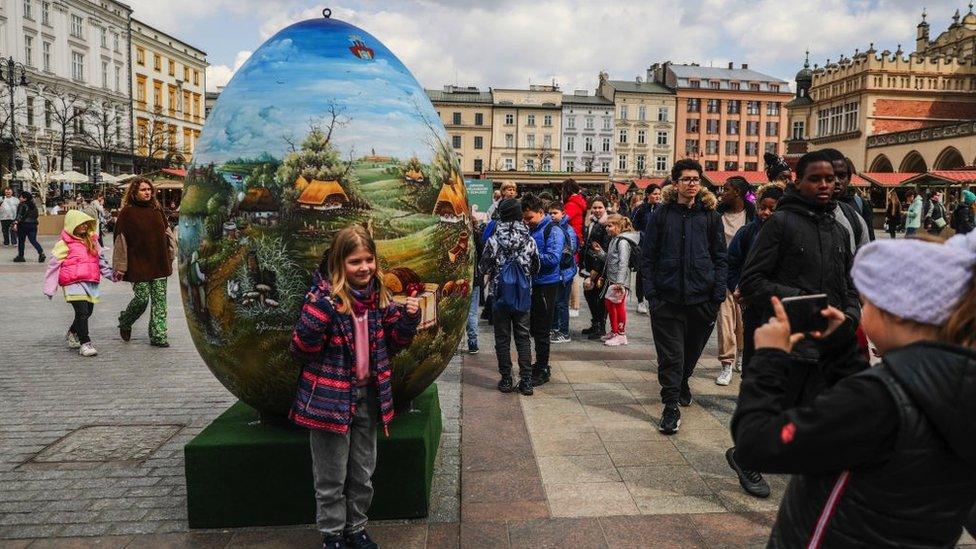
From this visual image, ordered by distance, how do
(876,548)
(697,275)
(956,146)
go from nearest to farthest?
(876,548) < (697,275) < (956,146)

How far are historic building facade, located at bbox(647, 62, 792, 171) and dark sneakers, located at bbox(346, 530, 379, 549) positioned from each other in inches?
3464

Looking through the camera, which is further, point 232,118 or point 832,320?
point 232,118

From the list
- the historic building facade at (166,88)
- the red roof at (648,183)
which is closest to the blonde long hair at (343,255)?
the red roof at (648,183)

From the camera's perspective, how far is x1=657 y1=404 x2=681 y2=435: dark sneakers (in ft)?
16.9

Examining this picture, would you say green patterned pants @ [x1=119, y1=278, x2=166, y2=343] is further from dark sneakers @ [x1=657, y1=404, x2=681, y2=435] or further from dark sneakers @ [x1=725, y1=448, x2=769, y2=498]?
dark sneakers @ [x1=725, y1=448, x2=769, y2=498]

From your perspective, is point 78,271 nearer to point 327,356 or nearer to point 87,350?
point 87,350

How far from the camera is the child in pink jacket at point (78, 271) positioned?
791cm

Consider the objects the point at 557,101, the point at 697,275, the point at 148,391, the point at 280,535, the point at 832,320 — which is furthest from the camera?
the point at 557,101

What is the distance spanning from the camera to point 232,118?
3652mm

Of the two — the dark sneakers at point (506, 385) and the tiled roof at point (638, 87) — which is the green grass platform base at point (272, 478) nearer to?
the dark sneakers at point (506, 385)

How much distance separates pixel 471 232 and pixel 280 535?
192 cm

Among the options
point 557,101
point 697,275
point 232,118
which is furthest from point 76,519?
point 557,101

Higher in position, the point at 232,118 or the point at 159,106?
the point at 159,106

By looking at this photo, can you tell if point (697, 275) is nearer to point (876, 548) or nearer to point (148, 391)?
point (876, 548)
